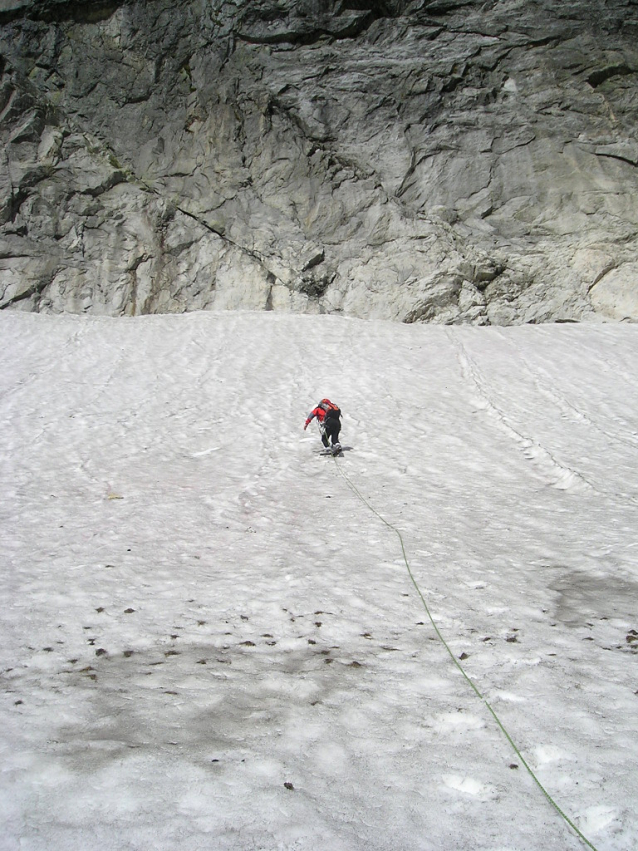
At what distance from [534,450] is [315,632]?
25.7 ft

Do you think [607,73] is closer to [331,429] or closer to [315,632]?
[331,429]

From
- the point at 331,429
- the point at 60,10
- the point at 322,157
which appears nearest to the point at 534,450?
the point at 331,429

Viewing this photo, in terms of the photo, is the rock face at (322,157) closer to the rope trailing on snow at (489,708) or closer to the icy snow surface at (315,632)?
the icy snow surface at (315,632)

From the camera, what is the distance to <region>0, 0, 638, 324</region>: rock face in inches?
982

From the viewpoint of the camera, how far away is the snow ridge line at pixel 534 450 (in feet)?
31.0

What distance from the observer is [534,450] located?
37.2 ft

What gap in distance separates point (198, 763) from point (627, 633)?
135 inches

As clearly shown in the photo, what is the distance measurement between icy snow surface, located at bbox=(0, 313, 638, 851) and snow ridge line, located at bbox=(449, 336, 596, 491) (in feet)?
0.24

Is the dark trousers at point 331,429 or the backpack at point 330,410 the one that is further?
the backpack at point 330,410

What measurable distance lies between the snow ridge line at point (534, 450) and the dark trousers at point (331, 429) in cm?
359

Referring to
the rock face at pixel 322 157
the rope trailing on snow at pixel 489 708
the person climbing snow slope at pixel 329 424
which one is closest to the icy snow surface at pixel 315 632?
the rope trailing on snow at pixel 489 708

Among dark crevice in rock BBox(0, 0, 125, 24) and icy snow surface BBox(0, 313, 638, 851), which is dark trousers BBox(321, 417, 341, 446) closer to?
icy snow surface BBox(0, 313, 638, 851)

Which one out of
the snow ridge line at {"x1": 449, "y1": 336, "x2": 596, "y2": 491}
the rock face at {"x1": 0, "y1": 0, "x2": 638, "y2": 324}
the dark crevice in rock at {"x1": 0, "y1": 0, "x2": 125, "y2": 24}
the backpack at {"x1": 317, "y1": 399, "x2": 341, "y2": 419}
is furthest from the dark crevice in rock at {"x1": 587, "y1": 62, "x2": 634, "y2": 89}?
the backpack at {"x1": 317, "y1": 399, "x2": 341, "y2": 419}

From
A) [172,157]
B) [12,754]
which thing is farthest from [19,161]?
[12,754]
